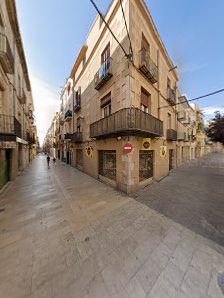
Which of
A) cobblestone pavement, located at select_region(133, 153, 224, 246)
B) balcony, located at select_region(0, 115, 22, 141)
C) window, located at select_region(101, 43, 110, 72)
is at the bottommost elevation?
cobblestone pavement, located at select_region(133, 153, 224, 246)

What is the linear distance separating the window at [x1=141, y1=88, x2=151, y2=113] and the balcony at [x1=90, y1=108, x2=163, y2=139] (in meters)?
0.98

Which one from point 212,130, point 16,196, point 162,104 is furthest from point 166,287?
point 212,130

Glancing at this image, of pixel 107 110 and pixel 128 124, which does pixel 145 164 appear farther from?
pixel 107 110

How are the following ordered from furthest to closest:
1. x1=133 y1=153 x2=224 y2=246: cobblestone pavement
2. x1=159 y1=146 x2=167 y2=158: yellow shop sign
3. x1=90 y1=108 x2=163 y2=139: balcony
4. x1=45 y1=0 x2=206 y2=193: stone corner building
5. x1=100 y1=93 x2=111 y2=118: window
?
x1=159 y1=146 x2=167 y2=158: yellow shop sign
x1=100 y1=93 x2=111 y2=118: window
x1=45 y1=0 x2=206 y2=193: stone corner building
x1=90 y1=108 x2=163 y2=139: balcony
x1=133 y1=153 x2=224 y2=246: cobblestone pavement

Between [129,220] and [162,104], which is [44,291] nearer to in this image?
[129,220]

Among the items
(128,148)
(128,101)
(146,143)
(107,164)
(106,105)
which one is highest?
(106,105)

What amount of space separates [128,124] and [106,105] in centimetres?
339

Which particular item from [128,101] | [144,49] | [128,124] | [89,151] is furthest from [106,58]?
[89,151]

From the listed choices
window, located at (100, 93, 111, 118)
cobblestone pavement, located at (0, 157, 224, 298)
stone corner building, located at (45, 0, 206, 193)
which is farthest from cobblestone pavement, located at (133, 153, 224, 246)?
window, located at (100, 93, 111, 118)

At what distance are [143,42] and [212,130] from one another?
34.2ft

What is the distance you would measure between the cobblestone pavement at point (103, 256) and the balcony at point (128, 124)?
139 inches

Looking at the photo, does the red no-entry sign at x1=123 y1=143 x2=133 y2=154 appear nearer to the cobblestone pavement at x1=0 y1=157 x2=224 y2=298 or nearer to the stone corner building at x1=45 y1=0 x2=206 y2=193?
the stone corner building at x1=45 y1=0 x2=206 y2=193

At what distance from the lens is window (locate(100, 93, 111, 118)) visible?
8038mm

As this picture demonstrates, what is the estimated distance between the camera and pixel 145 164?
25.9 feet
